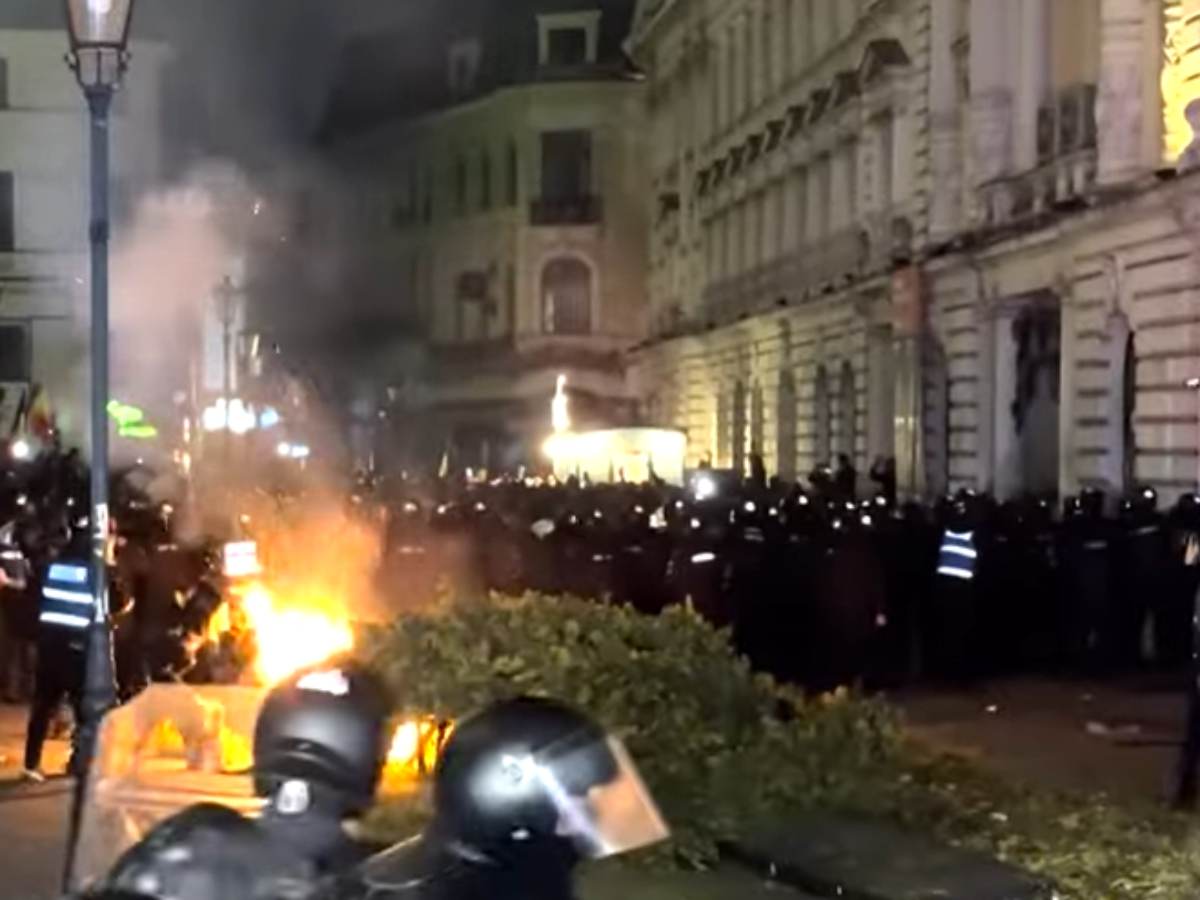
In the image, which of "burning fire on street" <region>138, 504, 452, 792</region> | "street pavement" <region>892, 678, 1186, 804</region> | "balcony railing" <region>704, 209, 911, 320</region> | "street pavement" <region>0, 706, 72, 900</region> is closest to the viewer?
"burning fire on street" <region>138, 504, 452, 792</region>

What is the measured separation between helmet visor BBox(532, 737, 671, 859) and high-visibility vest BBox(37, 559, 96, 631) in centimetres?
1102

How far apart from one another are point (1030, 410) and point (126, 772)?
29.9 metres

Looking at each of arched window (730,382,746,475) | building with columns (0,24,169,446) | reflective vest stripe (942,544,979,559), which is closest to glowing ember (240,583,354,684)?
reflective vest stripe (942,544,979,559)

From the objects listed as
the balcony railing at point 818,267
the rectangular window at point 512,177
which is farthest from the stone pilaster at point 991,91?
the rectangular window at point 512,177

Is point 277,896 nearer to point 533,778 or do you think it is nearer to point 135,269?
point 533,778

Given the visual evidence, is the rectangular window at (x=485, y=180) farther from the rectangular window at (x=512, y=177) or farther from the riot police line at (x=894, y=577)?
the riot police line at (x=894, y=577)

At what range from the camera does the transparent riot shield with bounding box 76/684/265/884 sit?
6.57 meters

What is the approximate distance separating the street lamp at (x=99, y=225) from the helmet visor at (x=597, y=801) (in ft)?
32.4

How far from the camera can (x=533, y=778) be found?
4.36 metres

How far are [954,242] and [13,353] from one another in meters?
41.6

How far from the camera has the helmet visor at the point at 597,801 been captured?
14.4ft

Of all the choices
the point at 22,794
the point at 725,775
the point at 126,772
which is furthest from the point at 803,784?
the point at 22,794

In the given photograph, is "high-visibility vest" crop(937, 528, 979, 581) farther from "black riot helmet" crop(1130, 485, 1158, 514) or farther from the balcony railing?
the balcony railing

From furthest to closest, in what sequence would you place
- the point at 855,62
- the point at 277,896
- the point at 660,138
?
the point at 660,138, the point at 855,62, the point at 277,896
